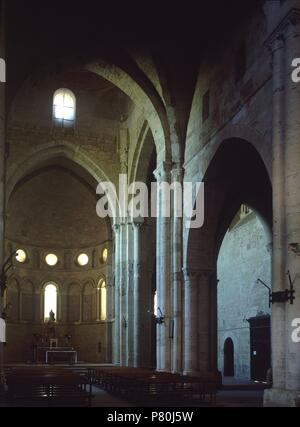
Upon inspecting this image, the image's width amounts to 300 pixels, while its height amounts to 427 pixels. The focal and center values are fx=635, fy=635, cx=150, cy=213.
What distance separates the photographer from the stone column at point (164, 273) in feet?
92.5

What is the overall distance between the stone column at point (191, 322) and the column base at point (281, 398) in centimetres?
905

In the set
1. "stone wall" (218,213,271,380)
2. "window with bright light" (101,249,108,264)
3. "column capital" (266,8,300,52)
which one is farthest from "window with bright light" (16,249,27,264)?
"column capital" (266,8,300,52)

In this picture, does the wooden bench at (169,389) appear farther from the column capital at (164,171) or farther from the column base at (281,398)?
the column capital at (164,171)

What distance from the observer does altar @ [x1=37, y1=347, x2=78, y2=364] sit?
4397 cm

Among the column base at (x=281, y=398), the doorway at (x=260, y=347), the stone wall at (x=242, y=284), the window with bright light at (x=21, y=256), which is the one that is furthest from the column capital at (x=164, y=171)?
the window with bright light at (x=21, y=256)

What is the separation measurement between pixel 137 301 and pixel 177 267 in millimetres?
10871

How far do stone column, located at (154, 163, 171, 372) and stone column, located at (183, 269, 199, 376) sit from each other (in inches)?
56.6

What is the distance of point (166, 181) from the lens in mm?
29297

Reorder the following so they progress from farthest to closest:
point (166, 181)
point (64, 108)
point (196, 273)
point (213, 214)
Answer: point (64, 108) < point (166, 181) < point (196, 273) < point (213, 214)

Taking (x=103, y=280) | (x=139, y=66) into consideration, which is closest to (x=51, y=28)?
(x=139, y=66)

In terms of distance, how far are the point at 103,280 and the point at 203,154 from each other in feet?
83.0

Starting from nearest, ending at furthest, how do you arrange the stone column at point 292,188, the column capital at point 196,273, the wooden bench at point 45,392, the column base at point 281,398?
the column base at point 281,398 < the stone column at point 292,188 < the wooden bench at point 45,392 < the column capital at point 196,273

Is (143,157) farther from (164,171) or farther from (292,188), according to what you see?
(292,188)

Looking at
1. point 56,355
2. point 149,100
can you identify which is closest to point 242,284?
point 149,100
